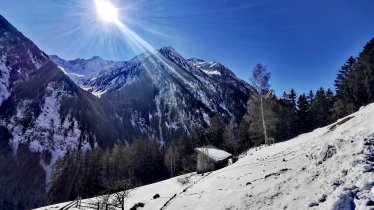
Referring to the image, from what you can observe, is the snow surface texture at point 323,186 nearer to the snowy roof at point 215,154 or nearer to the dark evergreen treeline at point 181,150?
the snowy roof at point 215,154

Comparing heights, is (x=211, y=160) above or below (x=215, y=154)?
below

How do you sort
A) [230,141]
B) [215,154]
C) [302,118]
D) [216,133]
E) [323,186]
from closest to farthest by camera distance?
[323,186], [215,154], [302,118], [230,141], [216,133]

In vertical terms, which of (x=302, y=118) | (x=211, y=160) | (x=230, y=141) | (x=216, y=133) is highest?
(x=216, y=133)

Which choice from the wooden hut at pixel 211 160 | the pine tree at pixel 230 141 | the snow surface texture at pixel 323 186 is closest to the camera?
the snow surface texture at pixel 323 186

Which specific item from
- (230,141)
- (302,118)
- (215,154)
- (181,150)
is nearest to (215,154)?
(215,154)

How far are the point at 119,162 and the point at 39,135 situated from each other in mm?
95856

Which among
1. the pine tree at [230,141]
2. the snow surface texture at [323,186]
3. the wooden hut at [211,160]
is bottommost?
the snow surface texture at [323,186]

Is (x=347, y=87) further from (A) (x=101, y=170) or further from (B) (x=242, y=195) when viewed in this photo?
(A) (x=101, y=170)

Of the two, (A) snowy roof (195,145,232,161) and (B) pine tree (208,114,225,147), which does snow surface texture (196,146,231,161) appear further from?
(B) pine tree (208,114,225,147)

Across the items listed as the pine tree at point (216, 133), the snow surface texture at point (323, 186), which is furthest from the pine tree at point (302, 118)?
the snow surface texture at point (323, 186)

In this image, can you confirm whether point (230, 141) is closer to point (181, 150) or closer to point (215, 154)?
point (181, 150)

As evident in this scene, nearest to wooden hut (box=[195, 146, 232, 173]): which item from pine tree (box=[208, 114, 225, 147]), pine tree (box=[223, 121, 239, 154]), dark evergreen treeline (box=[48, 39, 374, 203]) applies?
dark evergreen treeline (box=[48, 39, 374, 203])

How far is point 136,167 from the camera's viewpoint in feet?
322

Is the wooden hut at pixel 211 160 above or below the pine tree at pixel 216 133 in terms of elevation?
below
